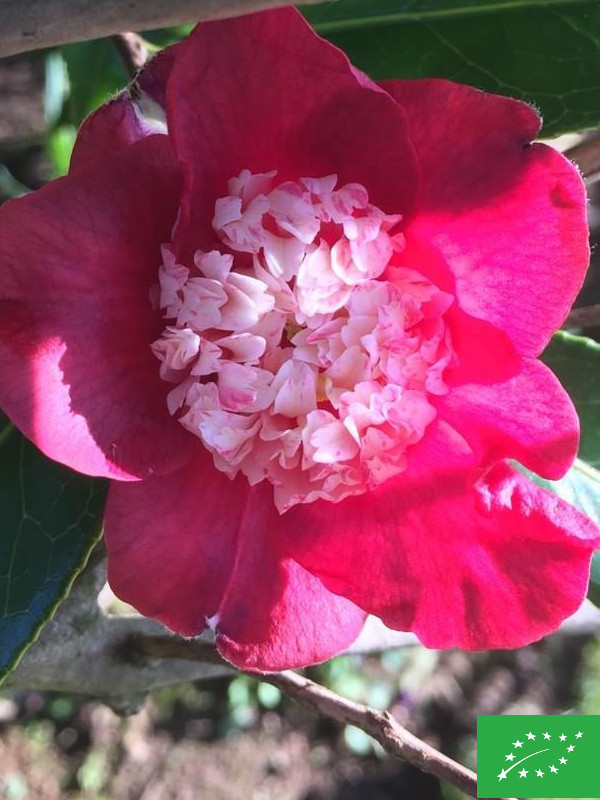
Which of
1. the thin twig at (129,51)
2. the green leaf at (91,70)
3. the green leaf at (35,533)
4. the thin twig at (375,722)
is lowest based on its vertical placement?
the thin twig at (375,722)

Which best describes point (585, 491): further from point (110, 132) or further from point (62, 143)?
point (62, 143)

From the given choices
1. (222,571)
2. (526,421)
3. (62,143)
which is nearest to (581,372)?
(526,421)

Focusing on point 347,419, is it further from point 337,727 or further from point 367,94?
point 337,727

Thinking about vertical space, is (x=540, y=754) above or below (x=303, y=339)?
below

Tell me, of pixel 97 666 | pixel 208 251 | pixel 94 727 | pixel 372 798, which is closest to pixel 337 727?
pixel 372 798

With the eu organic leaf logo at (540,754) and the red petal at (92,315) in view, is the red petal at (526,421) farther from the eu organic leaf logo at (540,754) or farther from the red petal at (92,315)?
the eu organic leaf logo at (540,754)

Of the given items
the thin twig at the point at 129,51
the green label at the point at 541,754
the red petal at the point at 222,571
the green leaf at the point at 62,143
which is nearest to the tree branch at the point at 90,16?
the red petal at the point at 222,571

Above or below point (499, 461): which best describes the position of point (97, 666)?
below
